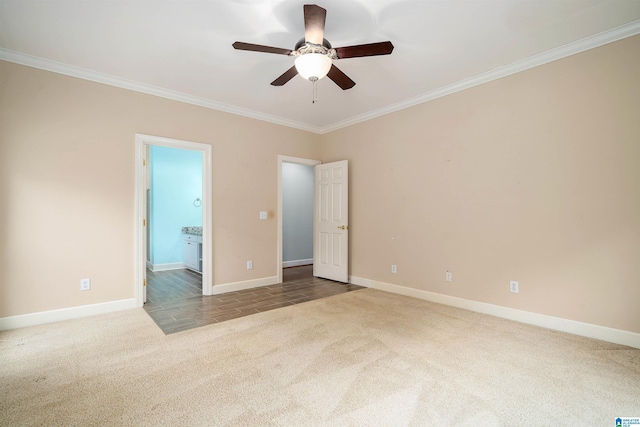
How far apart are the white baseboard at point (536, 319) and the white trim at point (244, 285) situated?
1.99 metres

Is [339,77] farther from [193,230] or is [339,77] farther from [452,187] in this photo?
[193,230]

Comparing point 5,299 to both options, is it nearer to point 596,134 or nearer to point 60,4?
point 60,4

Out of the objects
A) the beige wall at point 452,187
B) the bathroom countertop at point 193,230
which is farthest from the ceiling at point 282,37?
the bathroom countertop at point 193,230

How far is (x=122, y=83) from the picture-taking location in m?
3.56

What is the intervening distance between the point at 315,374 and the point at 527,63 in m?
3.69

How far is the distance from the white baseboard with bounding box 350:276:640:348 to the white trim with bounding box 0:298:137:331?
11.9ft

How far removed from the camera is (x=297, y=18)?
96.6 inches

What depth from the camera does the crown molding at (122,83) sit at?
3.03m

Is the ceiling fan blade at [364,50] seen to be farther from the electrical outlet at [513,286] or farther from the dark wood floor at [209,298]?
the dark wood floor at [209,298]

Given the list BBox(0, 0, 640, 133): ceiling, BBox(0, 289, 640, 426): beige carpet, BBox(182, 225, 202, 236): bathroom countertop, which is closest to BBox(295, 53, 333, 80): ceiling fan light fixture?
BBox(0, 0, 640, 133): ceiling

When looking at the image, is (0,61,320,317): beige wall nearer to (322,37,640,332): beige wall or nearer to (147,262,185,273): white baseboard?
(147,262,185,273): white baseboard

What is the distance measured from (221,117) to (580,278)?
15.7ft

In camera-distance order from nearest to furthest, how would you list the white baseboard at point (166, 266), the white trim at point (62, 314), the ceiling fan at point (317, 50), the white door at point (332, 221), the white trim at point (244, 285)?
the ceiling fan at point (317, 50) < the white trim at point (62, 314) < the white trim at point (244, 285) < the white door at point (332, 221) < the white baseboard at point (166, 266)

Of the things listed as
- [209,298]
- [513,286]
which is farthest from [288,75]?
[513,286]
